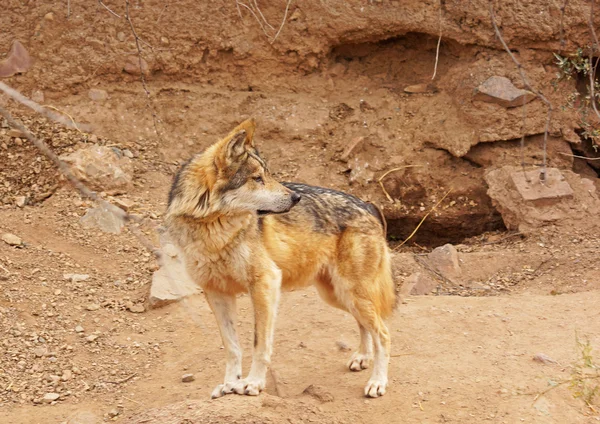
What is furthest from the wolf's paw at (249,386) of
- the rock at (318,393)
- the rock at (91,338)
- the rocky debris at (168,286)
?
the rock at (91,338)

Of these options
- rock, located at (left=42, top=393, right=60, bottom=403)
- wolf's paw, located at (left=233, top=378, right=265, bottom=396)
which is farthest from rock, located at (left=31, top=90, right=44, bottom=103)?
wolf's paw, located at (left=233, top=378, right=265, bottom=396)

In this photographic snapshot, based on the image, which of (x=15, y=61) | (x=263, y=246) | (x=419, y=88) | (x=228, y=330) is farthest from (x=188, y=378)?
(x=419, y=88)

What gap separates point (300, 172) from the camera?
10305 mm

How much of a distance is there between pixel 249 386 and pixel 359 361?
1271 millimetres

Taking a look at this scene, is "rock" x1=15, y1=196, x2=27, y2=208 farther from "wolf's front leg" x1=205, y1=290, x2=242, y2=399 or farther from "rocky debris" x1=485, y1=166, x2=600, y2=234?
"rocky debris" x1=485, y1=166, x2=600, y2=234

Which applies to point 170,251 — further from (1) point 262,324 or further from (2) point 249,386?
(2) point 249,386

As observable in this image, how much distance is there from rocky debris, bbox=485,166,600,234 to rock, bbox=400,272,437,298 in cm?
183

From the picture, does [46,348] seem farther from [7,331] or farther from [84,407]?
[84,407]

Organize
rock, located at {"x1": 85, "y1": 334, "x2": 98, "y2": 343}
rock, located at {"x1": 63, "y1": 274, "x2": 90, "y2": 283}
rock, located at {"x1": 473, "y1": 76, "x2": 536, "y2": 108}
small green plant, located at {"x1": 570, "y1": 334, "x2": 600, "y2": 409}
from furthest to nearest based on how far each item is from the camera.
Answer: rock, located at {"x1": 473, "y1": 76, "x2": 536, "y2": 108}, rock, located at {"x1": 63, "y1": 274, "x2": 90, "y2": 283}, rock, located at {"x1": 85, "y1": 334, "x2": 98, "y2": 343}, small green plant, located at {"x1": 570, "y1": 334, "x2": 600, "y2": 409}

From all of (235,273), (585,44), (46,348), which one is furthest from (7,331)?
(585,44)

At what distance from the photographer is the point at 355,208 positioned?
6.36 metres

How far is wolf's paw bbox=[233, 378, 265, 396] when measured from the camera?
5.50 meters

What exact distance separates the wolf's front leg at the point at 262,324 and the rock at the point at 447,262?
11.7 ft

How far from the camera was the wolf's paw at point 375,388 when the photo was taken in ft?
19.2
